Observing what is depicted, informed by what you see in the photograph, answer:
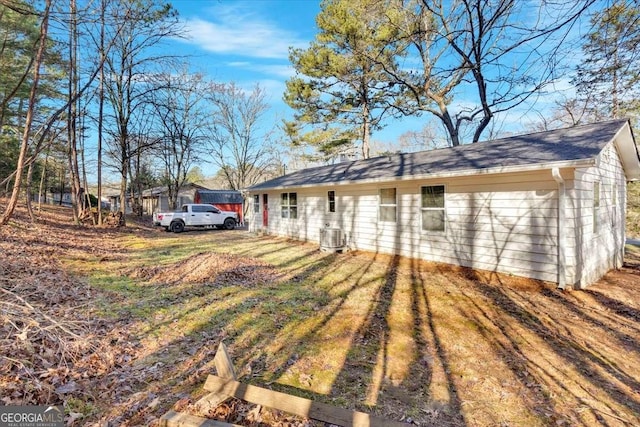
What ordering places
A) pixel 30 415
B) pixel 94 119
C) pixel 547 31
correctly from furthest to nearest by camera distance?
pixel 94 119, pixel 547 31, pixel 30 415

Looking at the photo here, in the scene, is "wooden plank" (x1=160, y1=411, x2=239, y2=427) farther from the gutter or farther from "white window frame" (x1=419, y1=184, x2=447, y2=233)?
"white window frame" (x1=419, y1=184, x2=447, y2=233)

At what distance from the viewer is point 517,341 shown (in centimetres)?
414

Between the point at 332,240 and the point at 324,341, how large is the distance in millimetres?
6416

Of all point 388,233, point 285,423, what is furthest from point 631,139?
point 285,423

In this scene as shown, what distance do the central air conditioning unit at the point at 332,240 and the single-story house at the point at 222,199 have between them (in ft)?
59.9

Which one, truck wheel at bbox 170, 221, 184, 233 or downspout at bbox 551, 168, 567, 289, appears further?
truck wheel at bbox 170, 221, 184, 233

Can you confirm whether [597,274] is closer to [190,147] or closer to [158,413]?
[158,413]

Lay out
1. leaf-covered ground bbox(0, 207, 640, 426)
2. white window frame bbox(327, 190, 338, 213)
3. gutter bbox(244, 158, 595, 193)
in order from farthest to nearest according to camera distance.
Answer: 1. white window frame bbox(327, 190, 338, 213)
2. gutter bbox(244, 158, 595, 193)
3. leaf-covered ground bbox(0, 207, 640, 426)

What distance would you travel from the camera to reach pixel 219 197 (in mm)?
28406

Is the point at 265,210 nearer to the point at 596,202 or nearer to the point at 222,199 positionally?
the point at 596,202

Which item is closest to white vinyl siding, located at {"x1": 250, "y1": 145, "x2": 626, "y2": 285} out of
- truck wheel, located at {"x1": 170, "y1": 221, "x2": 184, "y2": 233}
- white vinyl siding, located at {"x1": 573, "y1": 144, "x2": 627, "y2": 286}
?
white vinyl siding, located at {"x1": 573, "y1": 144, "x2": 627, "y2": 286}

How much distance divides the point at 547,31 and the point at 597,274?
20.2ft

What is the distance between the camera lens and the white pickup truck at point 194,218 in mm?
17594

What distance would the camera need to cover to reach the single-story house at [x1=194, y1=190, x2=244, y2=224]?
27906 mm
